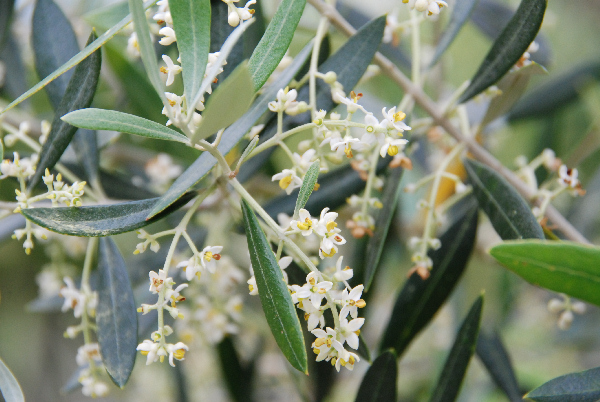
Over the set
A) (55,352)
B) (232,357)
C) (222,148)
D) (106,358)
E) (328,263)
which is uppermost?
(222,148)

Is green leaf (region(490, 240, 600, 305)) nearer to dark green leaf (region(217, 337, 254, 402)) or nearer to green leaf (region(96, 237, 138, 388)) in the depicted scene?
green leaf (region(96, 237, 138, 388))

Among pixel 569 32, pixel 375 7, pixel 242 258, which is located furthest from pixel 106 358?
pixel 569 32

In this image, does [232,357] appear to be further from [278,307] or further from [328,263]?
[278,307]

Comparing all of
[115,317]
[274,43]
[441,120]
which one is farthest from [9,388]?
[441,120]

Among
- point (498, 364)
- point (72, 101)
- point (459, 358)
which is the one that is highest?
point (72, 101)

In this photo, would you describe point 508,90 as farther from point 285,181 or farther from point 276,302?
point 276,302

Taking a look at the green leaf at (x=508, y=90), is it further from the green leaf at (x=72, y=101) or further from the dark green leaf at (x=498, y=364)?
the green leaf at (x=72, y=101)

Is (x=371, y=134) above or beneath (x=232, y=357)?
above
